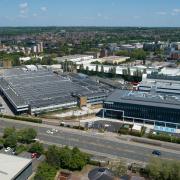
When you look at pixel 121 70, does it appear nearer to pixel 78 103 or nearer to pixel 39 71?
pixel 39 71

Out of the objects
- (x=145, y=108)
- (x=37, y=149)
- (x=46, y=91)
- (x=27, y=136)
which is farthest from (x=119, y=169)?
(x=46, y=91)

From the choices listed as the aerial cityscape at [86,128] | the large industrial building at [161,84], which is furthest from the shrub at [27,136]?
the large industrial building at [161,84]

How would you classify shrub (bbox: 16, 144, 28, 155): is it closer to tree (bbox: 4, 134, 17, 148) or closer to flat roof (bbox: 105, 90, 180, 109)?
tree (bbox: 4, 134, 17, 148)

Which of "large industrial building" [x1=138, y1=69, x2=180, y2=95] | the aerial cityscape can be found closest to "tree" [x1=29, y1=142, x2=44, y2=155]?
the aerial cityscape

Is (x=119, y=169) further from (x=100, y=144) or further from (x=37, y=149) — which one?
(x=37, y=149)

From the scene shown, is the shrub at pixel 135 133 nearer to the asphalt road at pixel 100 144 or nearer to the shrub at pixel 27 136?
the asphalt road at pixel 100 144

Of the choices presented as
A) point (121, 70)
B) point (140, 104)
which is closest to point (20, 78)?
point (121, 70)
